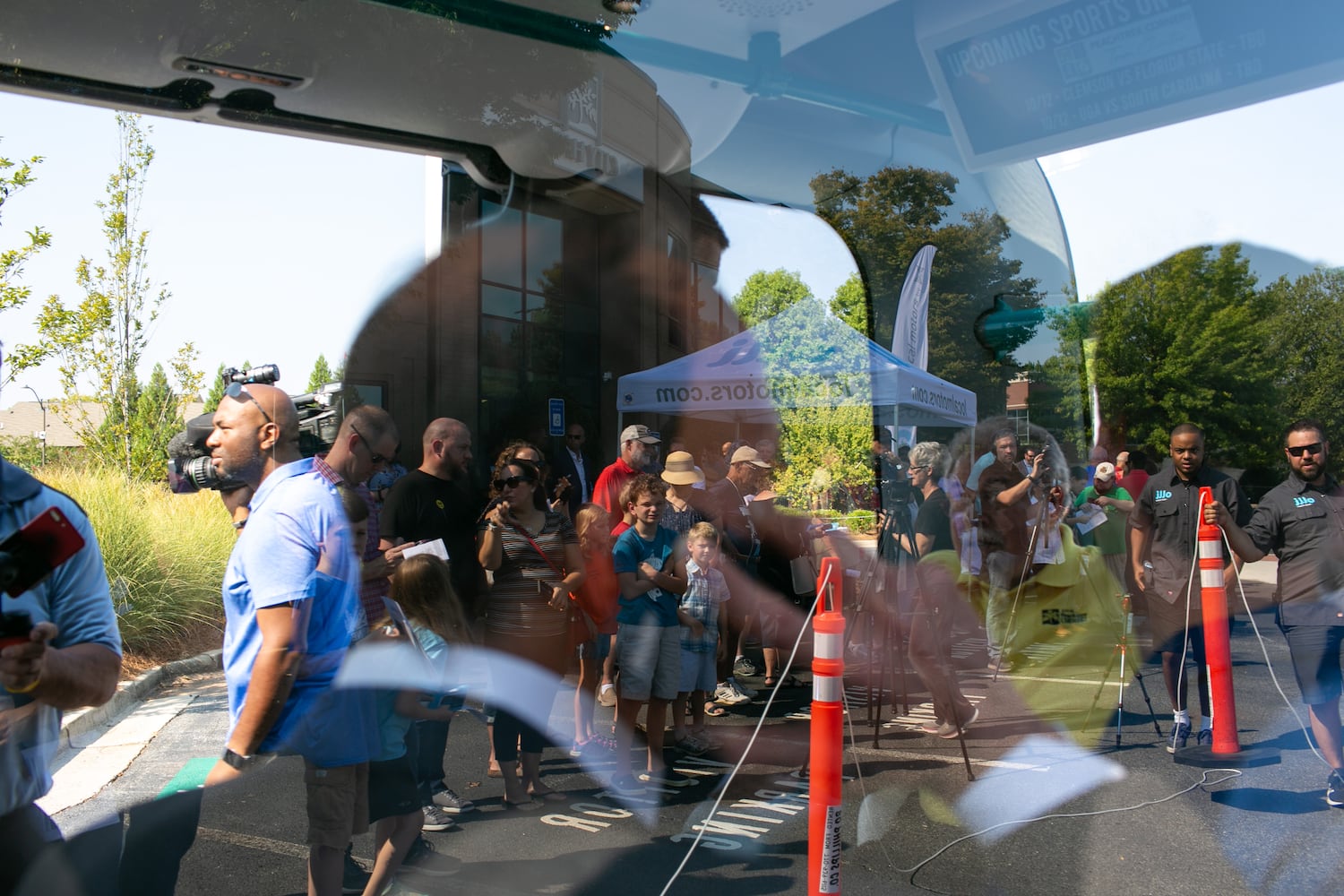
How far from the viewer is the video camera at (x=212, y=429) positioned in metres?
2.04

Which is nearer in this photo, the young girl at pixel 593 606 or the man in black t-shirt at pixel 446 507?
the man in black t-shirt at pixel 446 507

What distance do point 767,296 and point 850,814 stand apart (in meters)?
4.71

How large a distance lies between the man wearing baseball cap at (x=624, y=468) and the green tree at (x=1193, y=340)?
230cm

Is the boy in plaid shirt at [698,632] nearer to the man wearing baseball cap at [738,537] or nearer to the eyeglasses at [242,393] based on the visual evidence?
the man wearing baseball cap at [738,537]

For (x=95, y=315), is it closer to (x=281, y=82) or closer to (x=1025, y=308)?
(x=281, y=82)

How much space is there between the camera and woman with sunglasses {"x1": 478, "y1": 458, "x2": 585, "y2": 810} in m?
3.38

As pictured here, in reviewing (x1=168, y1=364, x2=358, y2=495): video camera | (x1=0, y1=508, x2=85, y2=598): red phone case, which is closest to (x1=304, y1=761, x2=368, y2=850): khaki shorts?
(x1=168, y1=364, x2=358, y2=495): video camera

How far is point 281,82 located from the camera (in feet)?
6.75

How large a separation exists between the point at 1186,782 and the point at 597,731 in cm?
234

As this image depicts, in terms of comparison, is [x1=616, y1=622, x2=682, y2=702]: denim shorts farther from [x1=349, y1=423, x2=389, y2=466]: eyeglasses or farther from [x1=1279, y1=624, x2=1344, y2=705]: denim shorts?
[x1=1279, y1=624, x2=1344, y2=705]: denim shorts

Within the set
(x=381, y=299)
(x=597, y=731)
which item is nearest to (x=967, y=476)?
(x=597, y=731)

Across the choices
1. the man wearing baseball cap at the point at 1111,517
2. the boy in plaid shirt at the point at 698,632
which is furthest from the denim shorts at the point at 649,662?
the man wearing baseball cap at the point at 1111,517

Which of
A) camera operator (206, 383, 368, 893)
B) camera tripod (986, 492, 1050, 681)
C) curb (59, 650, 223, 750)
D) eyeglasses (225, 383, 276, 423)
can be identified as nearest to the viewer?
camera operator (206, 383, 368, 893)

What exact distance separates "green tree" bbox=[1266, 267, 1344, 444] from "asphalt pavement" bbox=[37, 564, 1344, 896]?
1399 mm
